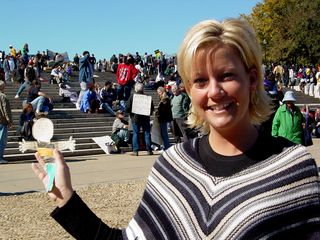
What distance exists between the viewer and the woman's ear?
80.4 inches

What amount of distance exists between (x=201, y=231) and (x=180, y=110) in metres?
12.0

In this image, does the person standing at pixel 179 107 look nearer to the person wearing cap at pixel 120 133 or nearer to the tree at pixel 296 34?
the person wearing cap at pixel 120 133

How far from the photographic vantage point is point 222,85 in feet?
6.50

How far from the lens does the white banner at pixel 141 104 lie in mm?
13591

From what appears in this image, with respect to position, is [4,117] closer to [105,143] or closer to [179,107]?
[105,143]

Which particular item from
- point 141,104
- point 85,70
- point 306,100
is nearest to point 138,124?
point 141,104

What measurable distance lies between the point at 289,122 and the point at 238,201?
742 centimetres

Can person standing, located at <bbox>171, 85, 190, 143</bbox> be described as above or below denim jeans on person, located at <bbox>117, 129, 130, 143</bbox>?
above

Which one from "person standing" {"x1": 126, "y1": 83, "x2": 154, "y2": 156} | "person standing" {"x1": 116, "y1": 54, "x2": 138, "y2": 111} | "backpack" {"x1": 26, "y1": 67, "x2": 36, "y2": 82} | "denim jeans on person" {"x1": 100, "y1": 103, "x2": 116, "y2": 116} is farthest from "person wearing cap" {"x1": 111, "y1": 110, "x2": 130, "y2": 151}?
"backpack" {"x1": 26, "y1": 67, "x2": 36, "y2": 82}

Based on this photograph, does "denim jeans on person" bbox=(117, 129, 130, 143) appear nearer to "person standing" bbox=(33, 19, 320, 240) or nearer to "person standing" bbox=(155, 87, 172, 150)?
"person standing" bbox=(155, 87, 172, 150)

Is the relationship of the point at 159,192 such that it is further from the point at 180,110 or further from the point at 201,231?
the point at 180,110

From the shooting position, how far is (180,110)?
1402 centimetres

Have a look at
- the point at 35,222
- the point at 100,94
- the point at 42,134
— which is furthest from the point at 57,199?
the point at 100,94

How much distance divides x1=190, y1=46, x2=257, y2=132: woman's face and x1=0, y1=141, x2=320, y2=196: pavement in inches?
290
